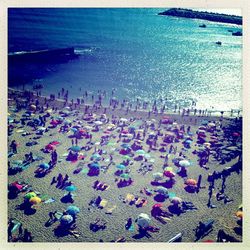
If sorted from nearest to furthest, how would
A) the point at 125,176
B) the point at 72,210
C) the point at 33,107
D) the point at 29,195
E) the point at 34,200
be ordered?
the point at 72,210, the point at 34,200, the point at 29,195, the point at 125,176, the point at 33,107

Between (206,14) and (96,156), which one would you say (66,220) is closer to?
(96,156)

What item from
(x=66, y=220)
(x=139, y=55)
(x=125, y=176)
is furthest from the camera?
(x=139, y=55)

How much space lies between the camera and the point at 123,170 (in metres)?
18.8

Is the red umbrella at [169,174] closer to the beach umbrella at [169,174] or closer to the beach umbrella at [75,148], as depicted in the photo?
the beach umbrella at [169,174]

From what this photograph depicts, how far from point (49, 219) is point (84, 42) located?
1735cm

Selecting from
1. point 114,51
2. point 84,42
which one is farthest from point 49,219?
point 114,51

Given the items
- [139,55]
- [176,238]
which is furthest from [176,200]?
[139,55]

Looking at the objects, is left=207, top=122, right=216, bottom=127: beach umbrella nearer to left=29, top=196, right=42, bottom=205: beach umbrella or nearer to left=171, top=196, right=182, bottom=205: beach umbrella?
left=171, top=196, right=182, bottom=205: beach umbrella

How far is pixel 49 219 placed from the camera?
53.9 feet

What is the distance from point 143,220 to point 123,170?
3.54m

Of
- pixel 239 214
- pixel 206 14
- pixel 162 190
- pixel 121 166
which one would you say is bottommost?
pixel 239 214

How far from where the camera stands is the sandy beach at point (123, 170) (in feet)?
53.1

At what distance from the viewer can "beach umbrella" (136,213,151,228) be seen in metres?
16.0

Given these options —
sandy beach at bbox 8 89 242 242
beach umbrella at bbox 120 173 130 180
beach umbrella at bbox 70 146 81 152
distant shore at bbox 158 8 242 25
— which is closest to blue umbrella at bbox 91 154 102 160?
sandy beach at bbox 8 89 242 242
